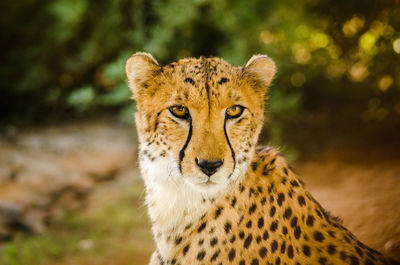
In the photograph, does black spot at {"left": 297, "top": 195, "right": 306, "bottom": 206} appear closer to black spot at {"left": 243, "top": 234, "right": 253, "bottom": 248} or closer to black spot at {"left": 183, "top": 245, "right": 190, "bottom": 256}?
black spot at {"left": 243, "top": 234, "right": 253, "bottom": 248}

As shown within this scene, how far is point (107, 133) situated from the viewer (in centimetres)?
583

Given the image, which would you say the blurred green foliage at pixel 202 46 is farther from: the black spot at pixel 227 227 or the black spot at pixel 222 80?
the black spot at pixel 227 227

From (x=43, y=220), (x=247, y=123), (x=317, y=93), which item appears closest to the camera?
(x=247, y=123)

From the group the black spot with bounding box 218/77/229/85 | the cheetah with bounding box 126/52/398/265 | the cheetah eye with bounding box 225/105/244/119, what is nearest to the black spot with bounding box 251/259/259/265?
the cheetah with bounding box 126/52/398/265

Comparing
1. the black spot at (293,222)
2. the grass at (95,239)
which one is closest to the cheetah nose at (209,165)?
the black spot at (293,222)

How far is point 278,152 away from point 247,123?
0.76ft

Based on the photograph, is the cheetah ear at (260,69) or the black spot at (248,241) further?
the cheetah ear at (260,69)

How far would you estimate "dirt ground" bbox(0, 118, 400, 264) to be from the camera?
306 cm

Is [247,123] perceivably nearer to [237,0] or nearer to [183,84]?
[183,84]

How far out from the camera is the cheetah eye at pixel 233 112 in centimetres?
206

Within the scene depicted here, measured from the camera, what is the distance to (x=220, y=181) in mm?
1921

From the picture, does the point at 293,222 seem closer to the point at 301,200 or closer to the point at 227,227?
the point at 301,200

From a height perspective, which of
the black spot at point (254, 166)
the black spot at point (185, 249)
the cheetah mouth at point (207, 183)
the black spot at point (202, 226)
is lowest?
the black spot at point (185, 249)

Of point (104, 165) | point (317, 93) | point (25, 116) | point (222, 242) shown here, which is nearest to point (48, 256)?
point (104, 165)
